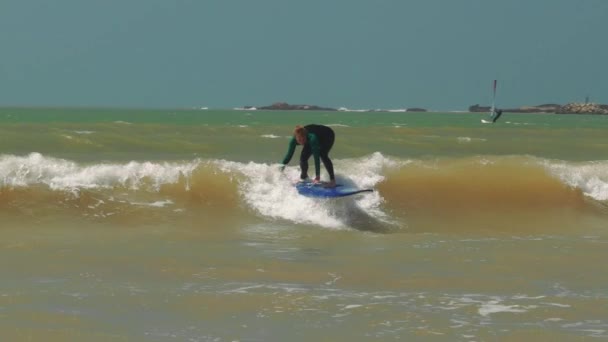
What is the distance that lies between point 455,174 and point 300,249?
22.8ft

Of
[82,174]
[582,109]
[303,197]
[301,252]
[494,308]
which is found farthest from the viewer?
[582,109]

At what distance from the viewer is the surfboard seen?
1245 centimetres

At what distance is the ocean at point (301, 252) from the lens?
659cm

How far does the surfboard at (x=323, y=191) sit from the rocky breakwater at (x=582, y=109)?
476ft

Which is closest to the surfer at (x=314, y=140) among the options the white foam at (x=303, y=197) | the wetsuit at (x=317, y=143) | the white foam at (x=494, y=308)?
the wetsuit at (x=317, y=143)

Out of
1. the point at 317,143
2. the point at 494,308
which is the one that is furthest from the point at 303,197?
the point at 494,308

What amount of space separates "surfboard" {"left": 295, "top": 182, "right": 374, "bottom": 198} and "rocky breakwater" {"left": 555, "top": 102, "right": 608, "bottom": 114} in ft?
476

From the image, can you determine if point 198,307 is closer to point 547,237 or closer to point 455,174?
point 547,237

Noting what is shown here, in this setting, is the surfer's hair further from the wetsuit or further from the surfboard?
the surfboard

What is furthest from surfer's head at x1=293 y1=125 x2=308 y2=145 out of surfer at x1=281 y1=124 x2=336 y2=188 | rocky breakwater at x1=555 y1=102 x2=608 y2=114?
rocky breakwater at x1=555 y1=102 x2=608 y2=114

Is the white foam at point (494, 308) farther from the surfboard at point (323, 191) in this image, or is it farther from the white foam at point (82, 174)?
the white foam at point (82, 174)

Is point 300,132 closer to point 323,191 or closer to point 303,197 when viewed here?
point 323,191

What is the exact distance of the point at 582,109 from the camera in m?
154

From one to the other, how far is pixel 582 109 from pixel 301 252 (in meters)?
154
